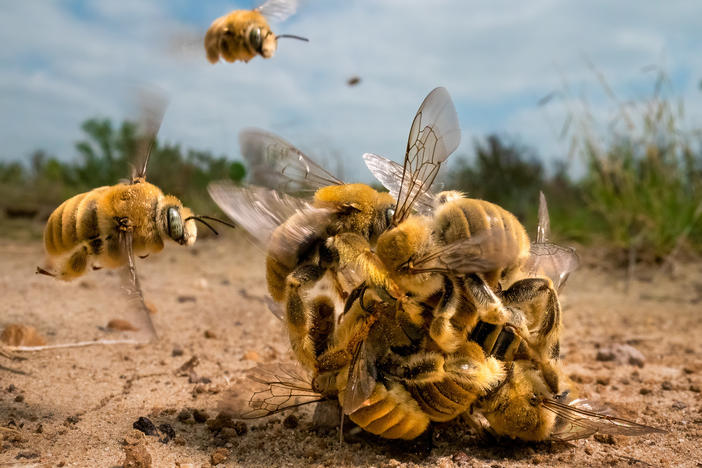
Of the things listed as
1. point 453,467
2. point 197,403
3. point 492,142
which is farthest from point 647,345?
point 492,142

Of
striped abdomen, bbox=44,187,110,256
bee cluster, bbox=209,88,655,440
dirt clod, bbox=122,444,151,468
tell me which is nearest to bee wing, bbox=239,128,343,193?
bee cluster, bbox=209,88,655,440

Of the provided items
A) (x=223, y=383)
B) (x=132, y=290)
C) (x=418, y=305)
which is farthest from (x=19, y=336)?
A: (x=418, y=305)

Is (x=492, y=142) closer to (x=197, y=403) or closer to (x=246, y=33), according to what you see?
(x=246, y=33)

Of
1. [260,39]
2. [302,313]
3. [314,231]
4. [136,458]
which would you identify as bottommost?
[136,458]

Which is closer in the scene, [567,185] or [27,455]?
[27,455]

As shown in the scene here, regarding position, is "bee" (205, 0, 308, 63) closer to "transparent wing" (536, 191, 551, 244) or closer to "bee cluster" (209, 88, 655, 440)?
"bee cluster" (209, 88, 655, 440)

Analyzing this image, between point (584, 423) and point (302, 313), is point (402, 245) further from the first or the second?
point (584, 423)
